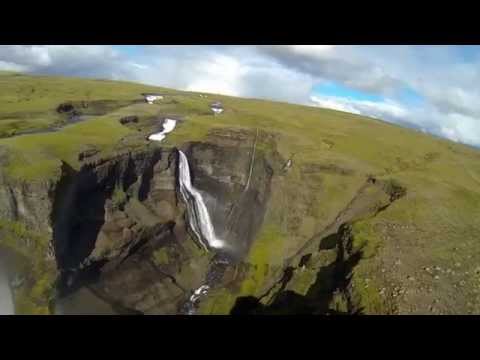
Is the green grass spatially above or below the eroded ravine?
above

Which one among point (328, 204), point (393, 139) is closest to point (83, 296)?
point (328, 204)

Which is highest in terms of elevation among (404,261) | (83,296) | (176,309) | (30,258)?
(404,261)

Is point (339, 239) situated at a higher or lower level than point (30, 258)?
higher

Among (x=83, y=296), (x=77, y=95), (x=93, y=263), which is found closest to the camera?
(x=83, y=296)

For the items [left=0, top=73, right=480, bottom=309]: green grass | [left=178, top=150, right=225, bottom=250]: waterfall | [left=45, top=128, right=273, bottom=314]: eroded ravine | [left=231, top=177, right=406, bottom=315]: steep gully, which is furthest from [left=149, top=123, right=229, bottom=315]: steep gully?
[left=231, top=177, right=406, bottom=315]: steep gully

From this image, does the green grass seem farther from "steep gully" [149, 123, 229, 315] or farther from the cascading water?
the cascading water

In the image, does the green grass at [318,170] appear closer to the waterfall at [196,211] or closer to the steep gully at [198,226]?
the steep gully at [198,226]

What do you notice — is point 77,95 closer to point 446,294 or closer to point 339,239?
point 339,239

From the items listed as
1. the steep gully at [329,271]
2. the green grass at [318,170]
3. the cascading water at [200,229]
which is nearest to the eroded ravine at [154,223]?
the cascading water at [200,229]

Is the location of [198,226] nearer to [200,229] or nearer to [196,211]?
[200,229]
